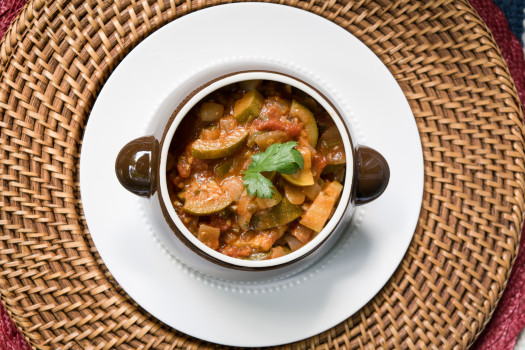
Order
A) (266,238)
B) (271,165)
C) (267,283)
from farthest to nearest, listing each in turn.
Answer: (267,283)
(266,238)
(271,165)

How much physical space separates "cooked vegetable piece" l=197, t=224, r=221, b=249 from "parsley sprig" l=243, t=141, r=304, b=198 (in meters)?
0.19

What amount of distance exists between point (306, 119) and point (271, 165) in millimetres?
227

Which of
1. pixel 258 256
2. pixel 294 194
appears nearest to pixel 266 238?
pixel 258 256

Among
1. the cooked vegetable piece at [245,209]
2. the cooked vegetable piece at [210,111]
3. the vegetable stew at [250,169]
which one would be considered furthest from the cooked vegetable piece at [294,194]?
the cooked vegetable piece at [210,111]

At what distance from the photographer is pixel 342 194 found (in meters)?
1.66

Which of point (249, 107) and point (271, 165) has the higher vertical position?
point (249, 107)

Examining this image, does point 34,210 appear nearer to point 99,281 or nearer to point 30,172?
point 30,172

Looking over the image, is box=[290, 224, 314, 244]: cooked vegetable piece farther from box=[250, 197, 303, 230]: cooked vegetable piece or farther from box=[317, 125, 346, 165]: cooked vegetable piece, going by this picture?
box=[317, 125, 346, 165]: cooked vegetable piece

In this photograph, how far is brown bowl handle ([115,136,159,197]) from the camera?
1.65m

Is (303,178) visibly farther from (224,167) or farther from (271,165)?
(224,167)

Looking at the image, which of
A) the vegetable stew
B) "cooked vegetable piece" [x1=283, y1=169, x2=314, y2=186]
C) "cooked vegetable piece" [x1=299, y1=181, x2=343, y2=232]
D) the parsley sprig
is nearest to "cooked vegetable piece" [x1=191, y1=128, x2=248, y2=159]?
the vegetable stew

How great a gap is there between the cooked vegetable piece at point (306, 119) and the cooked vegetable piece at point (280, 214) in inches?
8.7

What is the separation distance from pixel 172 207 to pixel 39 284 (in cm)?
86

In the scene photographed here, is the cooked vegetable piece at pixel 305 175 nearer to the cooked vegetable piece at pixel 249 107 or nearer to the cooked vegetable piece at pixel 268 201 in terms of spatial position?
the cooked vegetable piece at pixel 268 201
